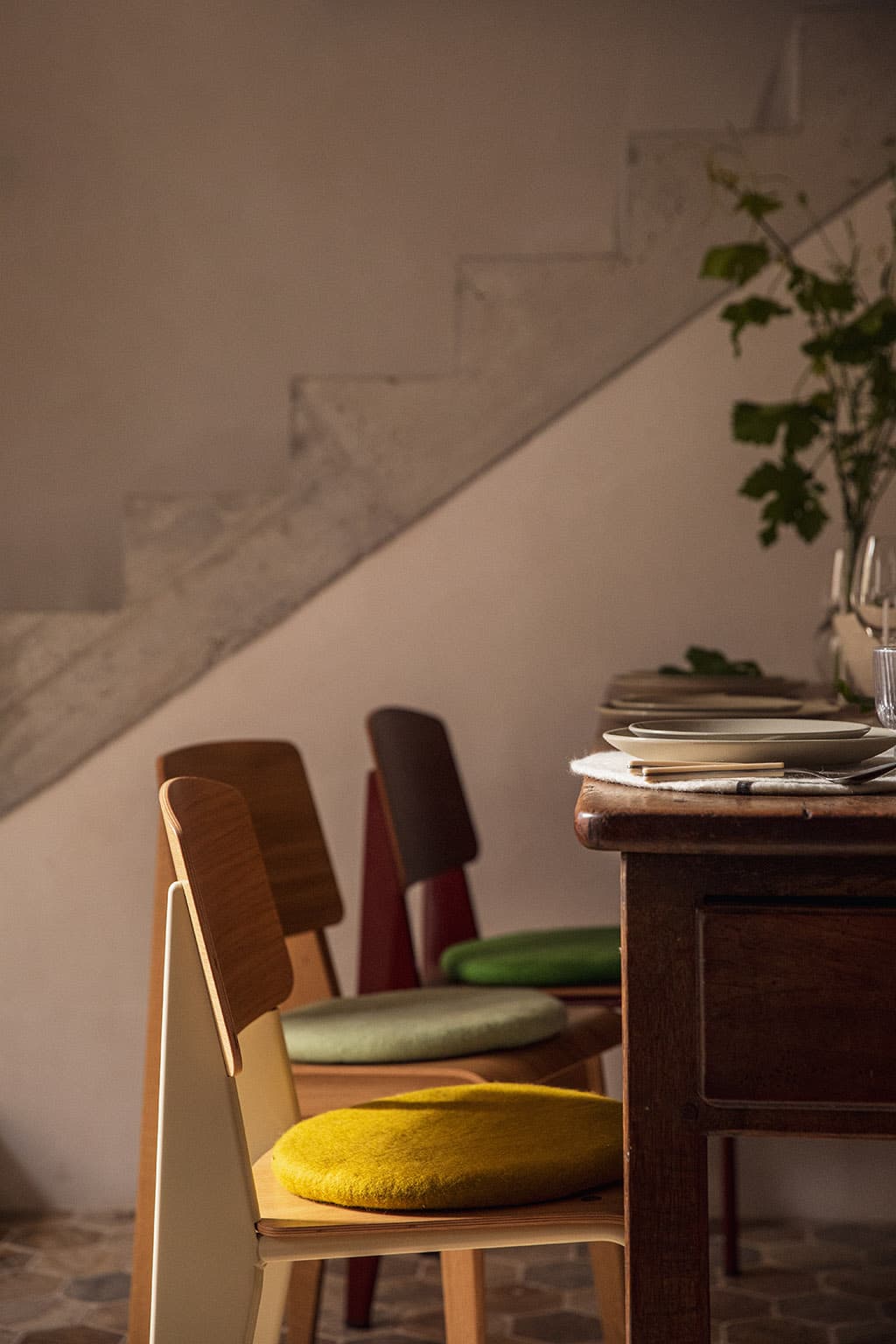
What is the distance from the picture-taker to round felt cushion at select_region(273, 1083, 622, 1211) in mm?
1243

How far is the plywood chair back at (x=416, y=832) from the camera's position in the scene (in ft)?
7.57

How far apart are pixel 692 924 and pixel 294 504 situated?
6.31 feet

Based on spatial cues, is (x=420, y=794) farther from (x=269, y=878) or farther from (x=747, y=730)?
(x=747, y=730)

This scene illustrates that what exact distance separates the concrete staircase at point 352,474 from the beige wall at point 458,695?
0.05 meters

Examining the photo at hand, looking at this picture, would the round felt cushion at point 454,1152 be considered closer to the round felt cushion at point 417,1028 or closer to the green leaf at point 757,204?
the round felt cushion at point 417,1028

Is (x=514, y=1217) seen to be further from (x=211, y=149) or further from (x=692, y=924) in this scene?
(x=211, y=149)

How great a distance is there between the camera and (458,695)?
287 cm

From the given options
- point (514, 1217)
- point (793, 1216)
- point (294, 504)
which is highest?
point (294, 504)

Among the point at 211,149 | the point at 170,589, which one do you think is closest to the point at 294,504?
the point at 170,589

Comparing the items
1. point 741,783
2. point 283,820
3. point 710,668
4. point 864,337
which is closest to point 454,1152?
point 741,783

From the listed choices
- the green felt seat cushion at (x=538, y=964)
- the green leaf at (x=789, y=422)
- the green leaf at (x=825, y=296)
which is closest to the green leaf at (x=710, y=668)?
the green leaf at (x=789, y=422)

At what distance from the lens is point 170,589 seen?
9.20 ft

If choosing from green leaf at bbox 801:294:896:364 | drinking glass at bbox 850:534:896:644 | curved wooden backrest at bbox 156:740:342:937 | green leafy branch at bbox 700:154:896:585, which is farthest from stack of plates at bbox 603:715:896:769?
green leaf at bbox 801:294:896:364

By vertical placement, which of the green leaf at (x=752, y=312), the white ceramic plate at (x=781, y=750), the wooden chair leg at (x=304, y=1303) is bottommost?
the wooden chair leg at (x=304, y=1303)
